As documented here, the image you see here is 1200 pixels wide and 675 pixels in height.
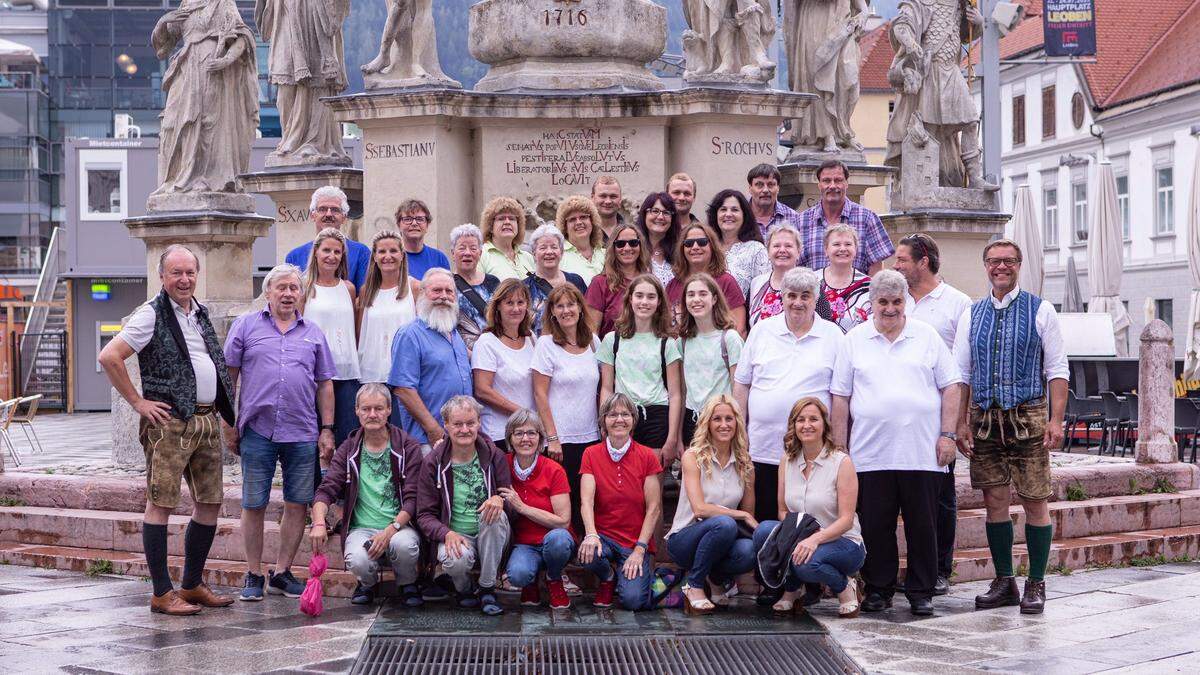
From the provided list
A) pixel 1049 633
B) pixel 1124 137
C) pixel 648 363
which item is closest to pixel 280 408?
pixel 648 363

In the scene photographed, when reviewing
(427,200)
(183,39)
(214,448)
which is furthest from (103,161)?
(214,448)

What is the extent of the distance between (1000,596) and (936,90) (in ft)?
29.8

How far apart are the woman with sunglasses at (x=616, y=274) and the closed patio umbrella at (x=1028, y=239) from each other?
17.2m

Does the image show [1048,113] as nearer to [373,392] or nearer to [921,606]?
[921,606]

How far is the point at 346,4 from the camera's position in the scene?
619 inches

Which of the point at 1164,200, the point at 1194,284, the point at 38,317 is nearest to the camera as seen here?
the point at 1194,284

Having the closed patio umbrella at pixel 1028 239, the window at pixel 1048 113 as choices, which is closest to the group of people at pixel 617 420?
the closed patio umbrella at pixel 1028 239

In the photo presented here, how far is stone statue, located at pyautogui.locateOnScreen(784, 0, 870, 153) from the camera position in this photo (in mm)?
15703

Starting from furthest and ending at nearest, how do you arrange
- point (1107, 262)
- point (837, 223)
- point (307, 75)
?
point (1107, 262)
point (307, 75)
point (837, 223)

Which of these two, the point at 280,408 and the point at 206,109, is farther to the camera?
the point at 206,109

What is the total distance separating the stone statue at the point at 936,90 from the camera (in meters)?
16.8

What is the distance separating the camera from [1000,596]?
28.7 ft

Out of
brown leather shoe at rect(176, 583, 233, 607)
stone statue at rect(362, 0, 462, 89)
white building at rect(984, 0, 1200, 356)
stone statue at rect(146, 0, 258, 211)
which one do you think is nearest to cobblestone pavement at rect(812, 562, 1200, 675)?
brown leather shoe at rect(176, 583, 233, 607)

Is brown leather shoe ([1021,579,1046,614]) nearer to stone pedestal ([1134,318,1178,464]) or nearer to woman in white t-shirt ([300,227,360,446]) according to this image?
woman in white t-shirt ([300,227,360,446])
